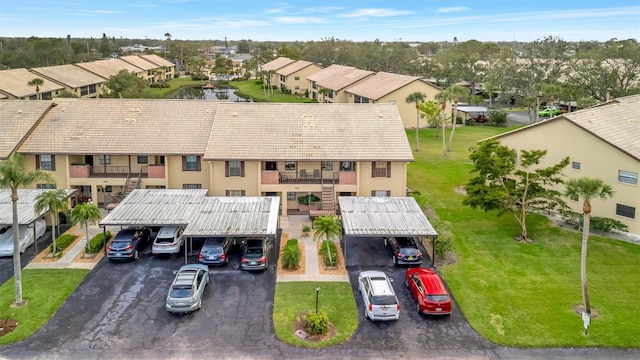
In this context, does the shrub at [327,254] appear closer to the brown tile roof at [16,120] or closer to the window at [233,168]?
the window at [233,168]

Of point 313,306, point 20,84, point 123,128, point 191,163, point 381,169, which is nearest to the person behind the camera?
point 313,306

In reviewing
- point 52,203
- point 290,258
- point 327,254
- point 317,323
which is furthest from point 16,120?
point 317,323

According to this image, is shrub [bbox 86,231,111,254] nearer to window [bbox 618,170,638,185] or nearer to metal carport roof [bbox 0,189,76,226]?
metal carport roof [bbox 0,189,76,226]

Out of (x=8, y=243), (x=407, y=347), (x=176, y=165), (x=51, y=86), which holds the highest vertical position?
(x=51, y=86)

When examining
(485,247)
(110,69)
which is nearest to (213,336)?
(485,247)

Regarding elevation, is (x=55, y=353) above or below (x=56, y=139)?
below

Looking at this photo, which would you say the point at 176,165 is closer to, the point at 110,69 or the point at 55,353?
the point at 55,353

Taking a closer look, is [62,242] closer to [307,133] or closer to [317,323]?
[307,133]

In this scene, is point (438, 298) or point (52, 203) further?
point (52, 203)
